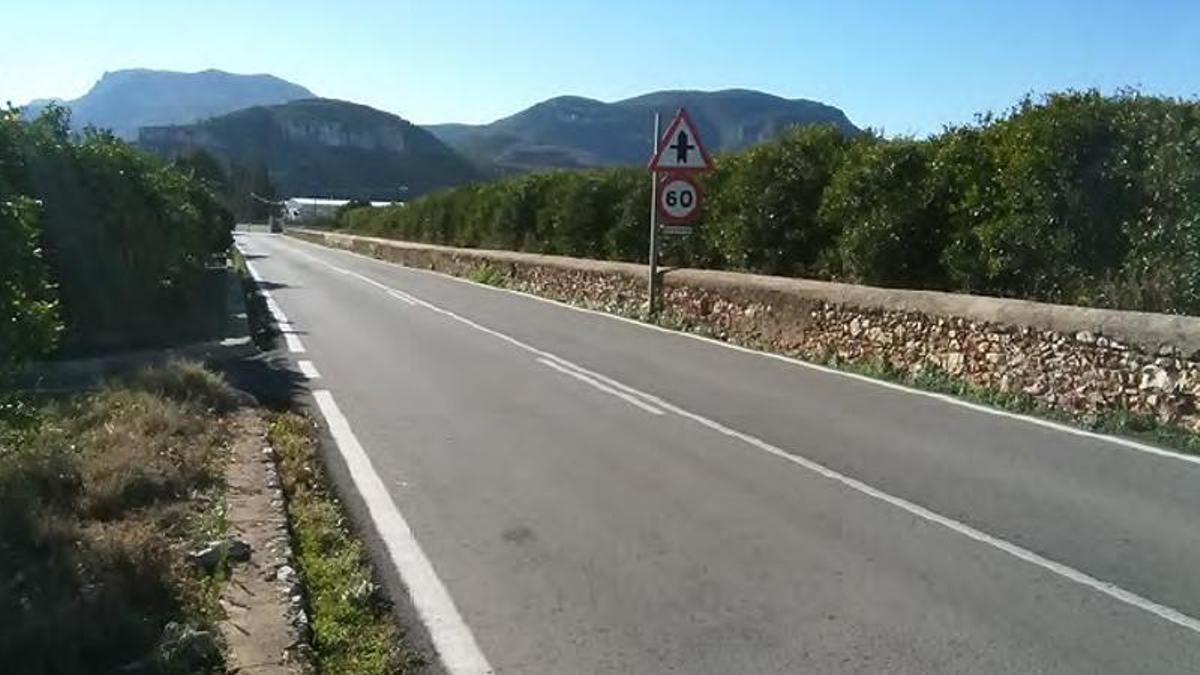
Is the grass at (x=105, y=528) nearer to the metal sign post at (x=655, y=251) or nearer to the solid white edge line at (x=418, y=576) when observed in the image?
the solid white edge line at (x=418, y=576)

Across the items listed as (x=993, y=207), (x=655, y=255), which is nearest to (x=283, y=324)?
(x=655, y=255)

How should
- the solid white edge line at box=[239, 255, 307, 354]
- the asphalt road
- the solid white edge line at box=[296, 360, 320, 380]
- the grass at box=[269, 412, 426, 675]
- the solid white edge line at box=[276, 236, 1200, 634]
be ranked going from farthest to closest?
1. the solid white edge line at box=[239, 255, 307, 354]
2. the solid white edge line at box=[296, 360, 320, 380]
3. the solid white edge line at box=[276, 236, 1200, 634]
4. the asphalt road
5. the grass at box=[269, 412, 426, 675]

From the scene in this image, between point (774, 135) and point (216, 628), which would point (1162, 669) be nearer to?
point (216, 628)

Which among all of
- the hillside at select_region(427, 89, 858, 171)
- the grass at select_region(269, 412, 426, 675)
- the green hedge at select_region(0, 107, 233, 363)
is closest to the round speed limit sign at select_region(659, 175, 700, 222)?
the green hedge at select_region(0, 107, 233, 363)

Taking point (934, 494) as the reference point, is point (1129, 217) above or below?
above

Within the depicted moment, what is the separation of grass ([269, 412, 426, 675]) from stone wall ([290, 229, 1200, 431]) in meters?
6.80

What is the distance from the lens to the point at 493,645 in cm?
527

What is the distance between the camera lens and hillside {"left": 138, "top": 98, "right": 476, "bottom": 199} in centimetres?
14350

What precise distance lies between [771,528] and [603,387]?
628cm

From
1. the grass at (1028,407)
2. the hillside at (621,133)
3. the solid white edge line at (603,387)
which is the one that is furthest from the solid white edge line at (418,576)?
the hillside at (621,133)

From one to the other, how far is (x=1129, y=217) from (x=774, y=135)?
374 inches

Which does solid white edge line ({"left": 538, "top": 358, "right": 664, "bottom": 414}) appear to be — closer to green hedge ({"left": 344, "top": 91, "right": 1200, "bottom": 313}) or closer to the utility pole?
green hedge ({"left": 344, "top": 91, "right": 1200, "bottom": 313})

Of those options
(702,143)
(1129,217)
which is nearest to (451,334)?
(702,143)

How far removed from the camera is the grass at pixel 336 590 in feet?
16.8
